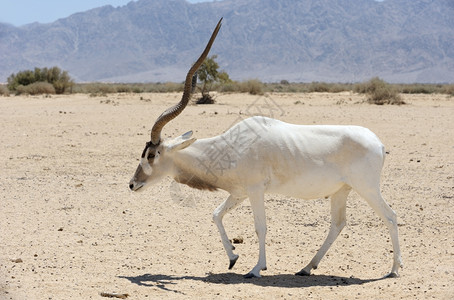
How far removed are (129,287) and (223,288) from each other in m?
0.94

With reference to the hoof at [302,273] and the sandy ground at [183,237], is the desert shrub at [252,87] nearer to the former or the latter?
the sandy ground at [183,237]

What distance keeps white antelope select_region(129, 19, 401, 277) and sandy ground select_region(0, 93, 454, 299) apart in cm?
50

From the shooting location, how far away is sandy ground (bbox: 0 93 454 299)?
648 cm

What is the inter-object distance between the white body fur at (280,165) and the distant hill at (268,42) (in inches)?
4302

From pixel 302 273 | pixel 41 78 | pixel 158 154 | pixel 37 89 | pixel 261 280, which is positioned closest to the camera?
pixel 261 280

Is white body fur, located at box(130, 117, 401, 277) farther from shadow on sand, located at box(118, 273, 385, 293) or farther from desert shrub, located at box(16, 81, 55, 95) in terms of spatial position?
desert shrub, located at box(16, 81, 55, 95)

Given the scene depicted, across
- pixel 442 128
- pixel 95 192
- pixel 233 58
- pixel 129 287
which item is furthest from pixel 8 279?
pixel 233 58

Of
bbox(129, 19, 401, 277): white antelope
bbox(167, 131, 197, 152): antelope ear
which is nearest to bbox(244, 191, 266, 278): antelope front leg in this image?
bbox(129, 19, 401, 277): white antelope

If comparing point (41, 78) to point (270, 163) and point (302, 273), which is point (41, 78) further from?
point (302, 273)

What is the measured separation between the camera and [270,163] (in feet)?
23.3

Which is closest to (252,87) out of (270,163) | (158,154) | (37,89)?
(37,89)

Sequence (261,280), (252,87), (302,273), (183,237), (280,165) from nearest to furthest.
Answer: (261,280) < (280,165) < (302,273) < (183,237) < (252,87)

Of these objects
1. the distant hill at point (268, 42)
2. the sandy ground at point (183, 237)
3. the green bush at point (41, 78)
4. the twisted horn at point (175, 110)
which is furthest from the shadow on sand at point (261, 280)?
the distant hill at point (268, 42)

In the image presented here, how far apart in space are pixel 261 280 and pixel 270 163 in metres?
1.26
